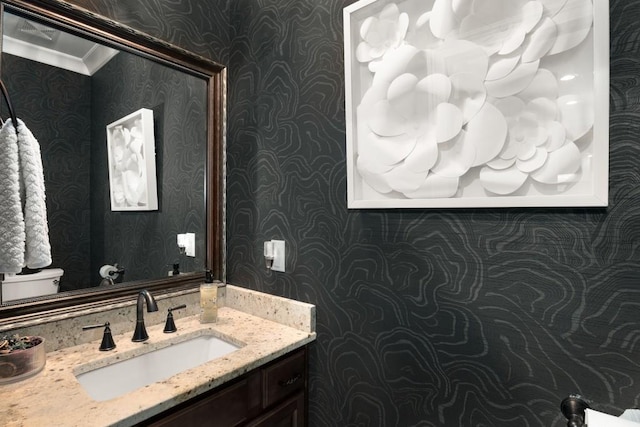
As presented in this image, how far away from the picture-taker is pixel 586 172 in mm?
812

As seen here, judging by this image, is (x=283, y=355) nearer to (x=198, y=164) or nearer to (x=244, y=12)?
(x=198, y=164)

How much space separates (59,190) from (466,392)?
4.95 feet

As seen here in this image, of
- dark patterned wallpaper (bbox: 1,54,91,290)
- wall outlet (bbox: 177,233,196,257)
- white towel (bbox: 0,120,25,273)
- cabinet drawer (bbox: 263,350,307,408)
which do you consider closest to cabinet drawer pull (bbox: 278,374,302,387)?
cabinet drawer (bbox: 263,350,307,408)

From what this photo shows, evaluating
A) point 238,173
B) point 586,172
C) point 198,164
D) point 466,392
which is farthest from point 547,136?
point 198,164

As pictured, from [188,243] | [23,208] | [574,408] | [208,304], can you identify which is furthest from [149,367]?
[574,408]

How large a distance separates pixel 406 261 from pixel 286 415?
0.75 metres

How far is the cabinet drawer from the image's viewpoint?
1165 mm

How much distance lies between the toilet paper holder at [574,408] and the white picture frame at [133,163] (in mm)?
1551

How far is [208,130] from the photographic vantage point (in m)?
1.62

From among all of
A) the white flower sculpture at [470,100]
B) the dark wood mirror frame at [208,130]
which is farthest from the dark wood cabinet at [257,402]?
the white flower sculpture at [470,100]

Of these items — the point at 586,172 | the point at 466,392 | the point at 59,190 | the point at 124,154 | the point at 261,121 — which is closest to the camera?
the point at 586,172

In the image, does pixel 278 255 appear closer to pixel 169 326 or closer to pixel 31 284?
pixel 169 326

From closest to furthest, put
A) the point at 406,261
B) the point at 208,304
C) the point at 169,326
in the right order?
the point at 406,261
the point at 169,326
the point at 208,304

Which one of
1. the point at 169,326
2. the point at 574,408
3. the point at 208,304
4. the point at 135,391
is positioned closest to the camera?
the point at 574,408
